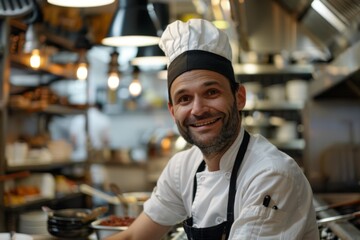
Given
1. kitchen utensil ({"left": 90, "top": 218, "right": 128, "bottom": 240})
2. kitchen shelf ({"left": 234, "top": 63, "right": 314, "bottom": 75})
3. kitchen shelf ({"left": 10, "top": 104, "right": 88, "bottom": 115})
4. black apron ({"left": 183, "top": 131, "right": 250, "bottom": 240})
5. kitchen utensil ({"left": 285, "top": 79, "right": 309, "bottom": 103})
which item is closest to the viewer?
black apron ({"left": 183, "top": 131, "right": 250, "bottom": 240})

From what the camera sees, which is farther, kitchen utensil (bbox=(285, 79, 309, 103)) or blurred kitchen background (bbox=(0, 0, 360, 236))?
kitchen utensil (bbox=(285, 79, 309, 103))

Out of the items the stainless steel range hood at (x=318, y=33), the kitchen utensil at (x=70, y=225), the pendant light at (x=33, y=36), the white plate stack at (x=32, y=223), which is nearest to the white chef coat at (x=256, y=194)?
the kitchen utensil at (x=70, y=225)

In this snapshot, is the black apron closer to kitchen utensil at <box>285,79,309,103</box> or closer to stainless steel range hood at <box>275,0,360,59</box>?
stainless steel range hood at <box>275,0,360,59</box>

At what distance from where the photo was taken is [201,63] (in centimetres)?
191

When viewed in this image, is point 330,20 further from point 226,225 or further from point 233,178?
point 226,225

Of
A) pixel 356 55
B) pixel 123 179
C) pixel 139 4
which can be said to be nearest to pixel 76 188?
pixel 123 179

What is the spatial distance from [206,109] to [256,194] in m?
0.33

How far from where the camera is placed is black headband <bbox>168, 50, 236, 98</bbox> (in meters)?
1.91

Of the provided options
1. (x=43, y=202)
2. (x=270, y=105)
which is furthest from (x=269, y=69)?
(x=43, y=202)

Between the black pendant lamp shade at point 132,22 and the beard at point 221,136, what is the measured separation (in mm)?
1400

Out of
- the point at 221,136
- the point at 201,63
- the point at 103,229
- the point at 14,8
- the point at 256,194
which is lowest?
the point at 103,229

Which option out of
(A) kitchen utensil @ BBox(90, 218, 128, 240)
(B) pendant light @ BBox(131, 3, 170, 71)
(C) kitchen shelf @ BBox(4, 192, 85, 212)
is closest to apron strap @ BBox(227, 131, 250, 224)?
(A) kitchen utensil @ BBox(90, 218, 128, 240)

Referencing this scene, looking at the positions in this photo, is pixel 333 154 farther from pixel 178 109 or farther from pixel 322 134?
pixel 178 109

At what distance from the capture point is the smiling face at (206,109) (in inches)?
74.2
